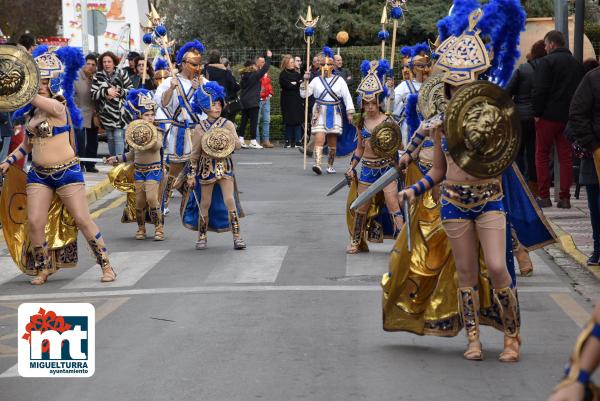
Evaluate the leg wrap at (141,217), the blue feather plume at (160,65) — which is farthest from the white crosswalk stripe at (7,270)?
the blue feather plume at (160,65)

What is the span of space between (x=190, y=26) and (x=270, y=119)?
397 inches

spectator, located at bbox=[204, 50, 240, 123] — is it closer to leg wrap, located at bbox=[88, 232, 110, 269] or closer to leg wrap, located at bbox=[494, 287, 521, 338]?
leg wrap, located at bbox=[88, 232, 110, 269]

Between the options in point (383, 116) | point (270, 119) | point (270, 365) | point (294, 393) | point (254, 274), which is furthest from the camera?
point (270, 119)

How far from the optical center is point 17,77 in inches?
413

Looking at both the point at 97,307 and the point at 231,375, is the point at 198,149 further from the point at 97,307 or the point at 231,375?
the point at 231,375

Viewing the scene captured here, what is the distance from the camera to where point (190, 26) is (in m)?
41.7

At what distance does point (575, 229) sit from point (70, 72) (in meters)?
5.82

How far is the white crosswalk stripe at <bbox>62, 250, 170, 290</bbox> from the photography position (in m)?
11.2

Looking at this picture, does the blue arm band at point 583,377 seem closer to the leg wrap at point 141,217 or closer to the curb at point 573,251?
the curb at point 573,251

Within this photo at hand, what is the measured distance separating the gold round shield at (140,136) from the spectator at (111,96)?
7304 millimetres

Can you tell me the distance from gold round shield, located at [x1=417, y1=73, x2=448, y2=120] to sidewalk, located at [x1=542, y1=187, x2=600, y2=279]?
303cm

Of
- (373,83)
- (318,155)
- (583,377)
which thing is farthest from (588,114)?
(318,155)

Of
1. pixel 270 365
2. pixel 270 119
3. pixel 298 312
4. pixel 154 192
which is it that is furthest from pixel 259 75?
pixel 270 365

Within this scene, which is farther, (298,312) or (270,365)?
(298,312)
